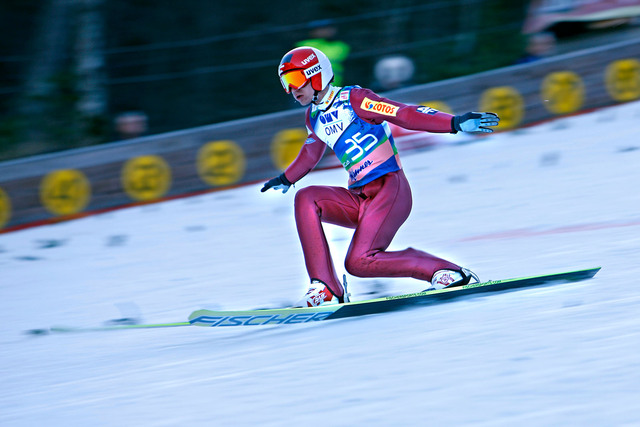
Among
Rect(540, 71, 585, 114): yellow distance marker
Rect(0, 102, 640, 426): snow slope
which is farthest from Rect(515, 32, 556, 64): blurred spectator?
Rect(0, 102, 640, 426): snow slope

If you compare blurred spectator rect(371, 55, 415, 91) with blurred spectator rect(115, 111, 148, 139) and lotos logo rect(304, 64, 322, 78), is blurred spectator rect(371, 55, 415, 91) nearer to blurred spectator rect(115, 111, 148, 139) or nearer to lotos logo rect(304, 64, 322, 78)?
blurred spectator rect(115, 111, 148, 139)

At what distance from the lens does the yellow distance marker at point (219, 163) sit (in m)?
10.5

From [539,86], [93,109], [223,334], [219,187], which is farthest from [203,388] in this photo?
[539,86]

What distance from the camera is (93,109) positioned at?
1085 centimetres

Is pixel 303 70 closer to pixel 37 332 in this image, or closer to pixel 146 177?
pixel 37 332

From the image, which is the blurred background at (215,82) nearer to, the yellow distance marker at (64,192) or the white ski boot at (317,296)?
the yellow distance marker at (64,192)

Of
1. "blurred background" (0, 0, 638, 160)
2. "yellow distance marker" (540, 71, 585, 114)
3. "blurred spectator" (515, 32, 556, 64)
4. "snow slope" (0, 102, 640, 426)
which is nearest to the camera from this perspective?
"snow slope" (0, 102, 640, 426)

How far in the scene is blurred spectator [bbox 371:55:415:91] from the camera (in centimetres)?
1134

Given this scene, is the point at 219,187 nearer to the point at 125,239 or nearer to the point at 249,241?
the point at 125,239

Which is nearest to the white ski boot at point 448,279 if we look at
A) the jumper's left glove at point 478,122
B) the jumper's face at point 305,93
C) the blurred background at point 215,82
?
the jumper's left glove at point 478,122

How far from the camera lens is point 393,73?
11.5m

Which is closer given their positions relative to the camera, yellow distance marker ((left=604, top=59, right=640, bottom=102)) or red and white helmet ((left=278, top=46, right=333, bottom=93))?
red and white helmet ((left=278, top=46, right=333, bottom=93))

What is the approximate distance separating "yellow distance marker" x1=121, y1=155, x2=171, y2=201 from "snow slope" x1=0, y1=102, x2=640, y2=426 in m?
0.87

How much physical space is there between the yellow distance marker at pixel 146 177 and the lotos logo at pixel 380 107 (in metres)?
6.04
